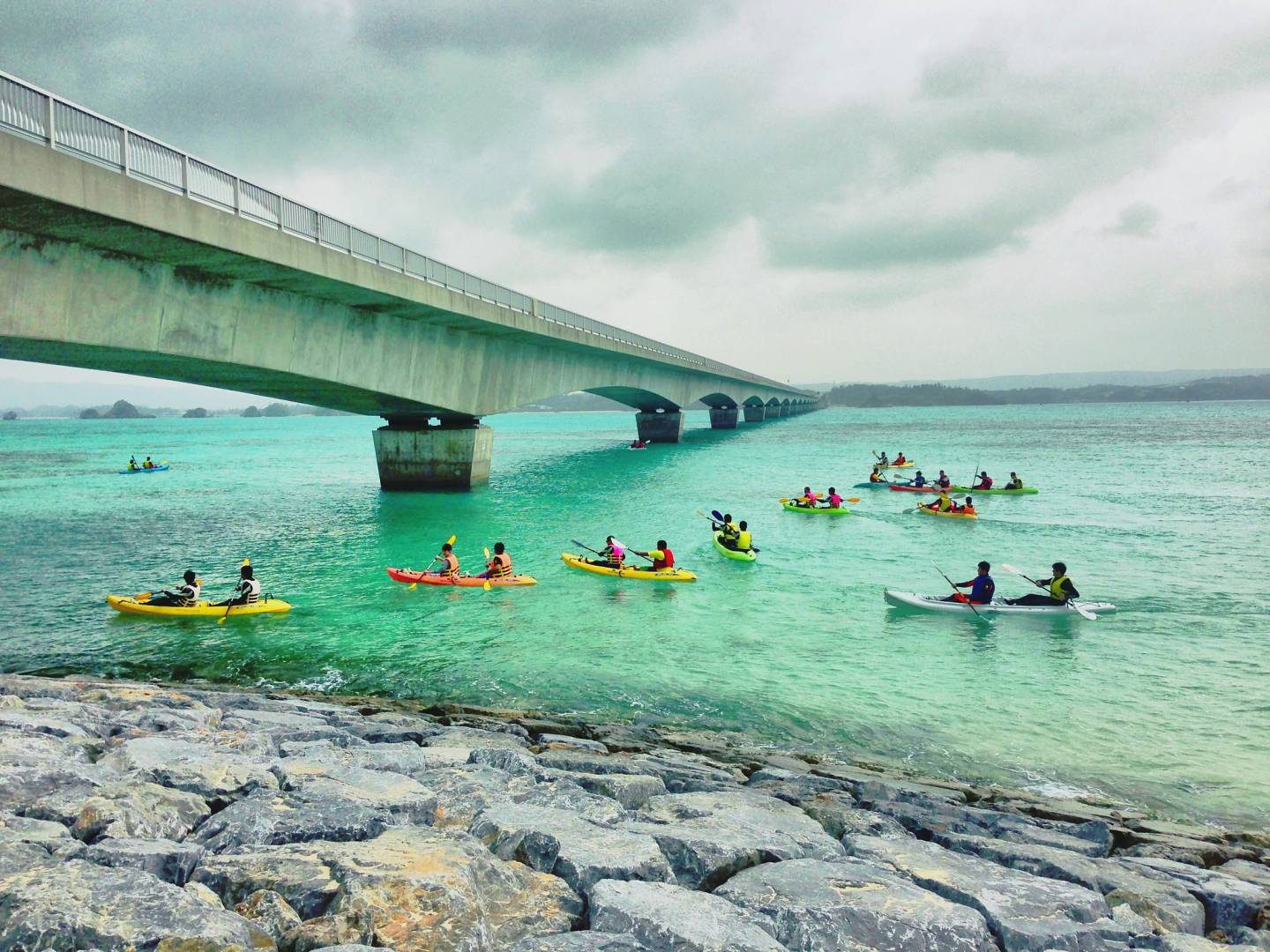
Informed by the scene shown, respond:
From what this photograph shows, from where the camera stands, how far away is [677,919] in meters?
4.85

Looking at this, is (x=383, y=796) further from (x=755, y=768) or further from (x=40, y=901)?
(x=755, y=768)

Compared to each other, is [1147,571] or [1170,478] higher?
[1170,478]

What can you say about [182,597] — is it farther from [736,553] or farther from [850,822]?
[850,822]

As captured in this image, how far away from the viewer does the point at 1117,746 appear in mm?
12039

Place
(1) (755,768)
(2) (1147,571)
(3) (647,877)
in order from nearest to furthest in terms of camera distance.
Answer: (3) (647,877) < (1) (755,768) < (2) (1147,571)

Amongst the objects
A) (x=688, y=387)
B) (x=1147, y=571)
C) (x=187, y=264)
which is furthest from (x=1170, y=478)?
(x=187, y=264)

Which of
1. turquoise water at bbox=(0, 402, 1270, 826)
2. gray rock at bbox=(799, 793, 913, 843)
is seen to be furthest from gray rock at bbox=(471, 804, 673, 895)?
turquoise water at bbox=(0, 402, 1270, 826)

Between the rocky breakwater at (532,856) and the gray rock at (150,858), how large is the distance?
0.05 ft

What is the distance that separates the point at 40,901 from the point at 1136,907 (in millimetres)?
7477

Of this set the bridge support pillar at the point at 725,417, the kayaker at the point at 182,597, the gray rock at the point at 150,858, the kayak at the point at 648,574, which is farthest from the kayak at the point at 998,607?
the bridge support pillar at the point at 725,417

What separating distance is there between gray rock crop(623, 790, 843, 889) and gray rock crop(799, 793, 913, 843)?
21cm

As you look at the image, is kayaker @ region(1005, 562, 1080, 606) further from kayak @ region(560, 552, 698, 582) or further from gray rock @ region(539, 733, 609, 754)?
gray rock @ region(539, 733, 609, 754)

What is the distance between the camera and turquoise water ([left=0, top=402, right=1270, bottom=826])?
12.7m

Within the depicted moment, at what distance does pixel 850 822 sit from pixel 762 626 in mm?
11056
